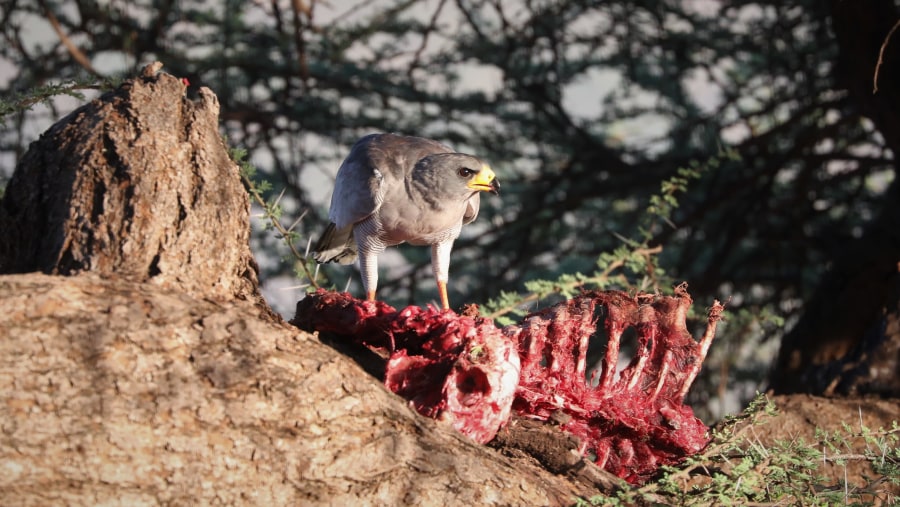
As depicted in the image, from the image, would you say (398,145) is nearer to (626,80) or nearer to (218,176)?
(218,176)

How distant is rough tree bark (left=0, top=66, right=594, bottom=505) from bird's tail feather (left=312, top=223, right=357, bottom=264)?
1445 mm

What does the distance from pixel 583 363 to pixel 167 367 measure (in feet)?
3.50

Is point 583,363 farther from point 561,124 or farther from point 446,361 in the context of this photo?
point 561,124

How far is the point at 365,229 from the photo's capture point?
3.56 metres

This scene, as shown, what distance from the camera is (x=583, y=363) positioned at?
2.45 meters

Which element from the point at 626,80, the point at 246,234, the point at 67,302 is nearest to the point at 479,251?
the point at 626,80

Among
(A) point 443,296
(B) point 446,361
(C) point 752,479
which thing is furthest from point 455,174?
(C) point 752,479

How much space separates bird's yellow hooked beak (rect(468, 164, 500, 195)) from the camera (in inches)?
139

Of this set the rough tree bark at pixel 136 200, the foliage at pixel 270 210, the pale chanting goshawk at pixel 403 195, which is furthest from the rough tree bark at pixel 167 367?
the pale chanting goshawk at pixel 403 195

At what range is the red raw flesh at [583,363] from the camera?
7.63ft

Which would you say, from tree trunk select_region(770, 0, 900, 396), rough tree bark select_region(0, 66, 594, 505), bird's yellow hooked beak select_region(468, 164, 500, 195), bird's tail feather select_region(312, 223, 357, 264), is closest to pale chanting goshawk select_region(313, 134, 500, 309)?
bird's yellow hooked beak select_region(468, 164, 500, 195)

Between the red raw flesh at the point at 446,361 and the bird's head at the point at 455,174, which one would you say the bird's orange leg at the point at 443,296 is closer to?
the bird's head at the point at 455,174

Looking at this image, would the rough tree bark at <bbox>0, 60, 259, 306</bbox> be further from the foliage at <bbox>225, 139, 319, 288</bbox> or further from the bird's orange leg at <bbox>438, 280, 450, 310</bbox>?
the bird's orange leg at <bbox>438, 280, 450, 310</bbox>

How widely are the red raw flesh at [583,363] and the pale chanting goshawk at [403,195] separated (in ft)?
3.05
